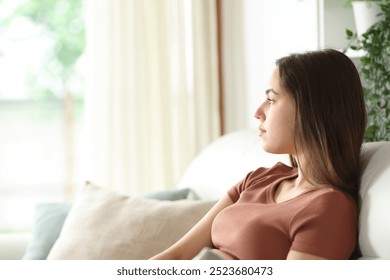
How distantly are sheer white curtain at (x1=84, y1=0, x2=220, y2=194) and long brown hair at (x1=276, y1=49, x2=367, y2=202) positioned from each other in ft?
6.19

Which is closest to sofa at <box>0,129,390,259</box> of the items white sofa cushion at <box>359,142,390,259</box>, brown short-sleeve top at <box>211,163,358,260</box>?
white sofa cushion at <box>359,142,390,259</box>

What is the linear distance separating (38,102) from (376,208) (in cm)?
422

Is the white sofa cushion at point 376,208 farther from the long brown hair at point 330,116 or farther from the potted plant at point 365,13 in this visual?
the potted plant at point 365,13

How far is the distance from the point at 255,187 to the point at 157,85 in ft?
5.80

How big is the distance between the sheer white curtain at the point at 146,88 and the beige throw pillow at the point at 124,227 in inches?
45.9

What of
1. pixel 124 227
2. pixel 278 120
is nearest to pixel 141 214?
pixel 124 227

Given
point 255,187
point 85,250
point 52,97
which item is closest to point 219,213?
point 255,187

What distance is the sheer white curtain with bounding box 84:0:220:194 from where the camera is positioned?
3494mm

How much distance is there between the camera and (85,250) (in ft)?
7.34

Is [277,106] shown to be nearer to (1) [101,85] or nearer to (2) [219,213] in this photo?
(2) [219,213]

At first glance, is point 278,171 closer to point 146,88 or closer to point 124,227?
point 124,227

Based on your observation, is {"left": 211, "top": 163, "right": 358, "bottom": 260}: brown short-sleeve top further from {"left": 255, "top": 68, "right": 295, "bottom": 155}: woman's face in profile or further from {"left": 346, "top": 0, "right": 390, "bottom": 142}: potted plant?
{"left": 346, "top": 0, "right": 390, "bottom": 142}: potted plant

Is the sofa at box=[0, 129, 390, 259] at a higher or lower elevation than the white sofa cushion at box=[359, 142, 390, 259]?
lower

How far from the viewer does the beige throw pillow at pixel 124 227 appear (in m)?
2.19
